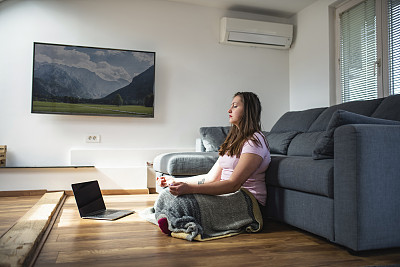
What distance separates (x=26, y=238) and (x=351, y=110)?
2.41 meters

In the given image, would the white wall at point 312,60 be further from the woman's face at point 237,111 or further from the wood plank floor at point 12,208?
the wood plank floor at point 12,208

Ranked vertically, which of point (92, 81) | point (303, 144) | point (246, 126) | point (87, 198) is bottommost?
point (87, 198)

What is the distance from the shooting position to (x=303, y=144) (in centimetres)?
297

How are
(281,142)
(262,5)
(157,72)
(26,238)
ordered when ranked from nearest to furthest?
1. (26,238)
2. (281,142)
3. (157,72)
4. (262,5)

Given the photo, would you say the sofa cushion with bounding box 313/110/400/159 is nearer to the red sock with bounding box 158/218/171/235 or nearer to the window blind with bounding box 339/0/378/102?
the red sock with bounding box 158/218/171/235

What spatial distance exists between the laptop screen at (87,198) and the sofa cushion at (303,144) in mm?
1725

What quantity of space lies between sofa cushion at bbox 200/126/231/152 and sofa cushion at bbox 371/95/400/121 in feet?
5.77

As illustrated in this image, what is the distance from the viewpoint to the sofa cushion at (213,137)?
3828 mm

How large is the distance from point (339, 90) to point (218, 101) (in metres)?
1.55

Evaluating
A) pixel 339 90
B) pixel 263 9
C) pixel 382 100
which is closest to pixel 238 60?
pixel 263 9

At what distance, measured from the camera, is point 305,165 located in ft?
6.57

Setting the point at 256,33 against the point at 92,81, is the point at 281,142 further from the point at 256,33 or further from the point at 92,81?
the point at 92,81

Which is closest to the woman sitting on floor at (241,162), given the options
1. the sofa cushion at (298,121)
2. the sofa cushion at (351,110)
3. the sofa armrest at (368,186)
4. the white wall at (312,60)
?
the sofa armrest at (368,186)

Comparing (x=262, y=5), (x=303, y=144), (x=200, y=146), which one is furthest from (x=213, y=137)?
(x=262, y=5)
